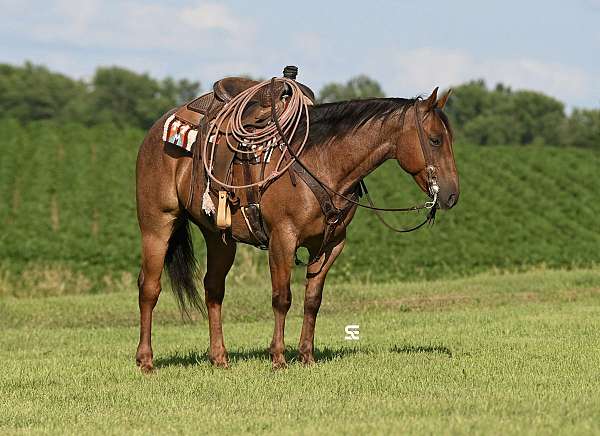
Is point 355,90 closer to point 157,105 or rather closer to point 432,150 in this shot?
point 157,105

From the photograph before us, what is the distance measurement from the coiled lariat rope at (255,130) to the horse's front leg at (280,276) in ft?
1.87

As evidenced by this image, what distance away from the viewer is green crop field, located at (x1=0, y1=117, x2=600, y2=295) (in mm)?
24297

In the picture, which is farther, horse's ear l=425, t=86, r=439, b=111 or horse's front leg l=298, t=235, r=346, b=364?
horse's front leg l=298, t=235, r=346, b=364

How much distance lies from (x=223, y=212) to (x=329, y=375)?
6.12 ft

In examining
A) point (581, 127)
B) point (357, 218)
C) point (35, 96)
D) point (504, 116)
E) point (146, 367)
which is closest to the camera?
point (146, 367)

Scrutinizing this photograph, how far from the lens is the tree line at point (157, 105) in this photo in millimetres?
98875

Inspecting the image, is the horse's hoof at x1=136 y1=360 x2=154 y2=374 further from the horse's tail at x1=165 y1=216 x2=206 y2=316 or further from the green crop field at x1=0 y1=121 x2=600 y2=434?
the horse's tail at x1=165 y1=216 x2=206 y2=316

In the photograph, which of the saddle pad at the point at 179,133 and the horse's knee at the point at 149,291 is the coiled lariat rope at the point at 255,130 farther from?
the horse's knee at the point at 149,291

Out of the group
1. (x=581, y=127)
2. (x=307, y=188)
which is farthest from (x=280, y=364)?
(x=581, y=127)

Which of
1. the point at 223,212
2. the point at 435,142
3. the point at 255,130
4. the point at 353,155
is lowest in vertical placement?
the point at 223,212

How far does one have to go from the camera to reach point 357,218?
3203cm

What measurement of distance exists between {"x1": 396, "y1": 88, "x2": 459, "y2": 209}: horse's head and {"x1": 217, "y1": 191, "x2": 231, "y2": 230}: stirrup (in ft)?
5.87

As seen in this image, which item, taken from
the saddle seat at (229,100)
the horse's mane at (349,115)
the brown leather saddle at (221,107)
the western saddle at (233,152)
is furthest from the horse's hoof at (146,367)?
the horse's mane at (349,115)

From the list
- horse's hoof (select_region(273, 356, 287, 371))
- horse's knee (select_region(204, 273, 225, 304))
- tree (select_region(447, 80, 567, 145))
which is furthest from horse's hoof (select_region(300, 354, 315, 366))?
tree (select_region(447, 80, 567, 145))
